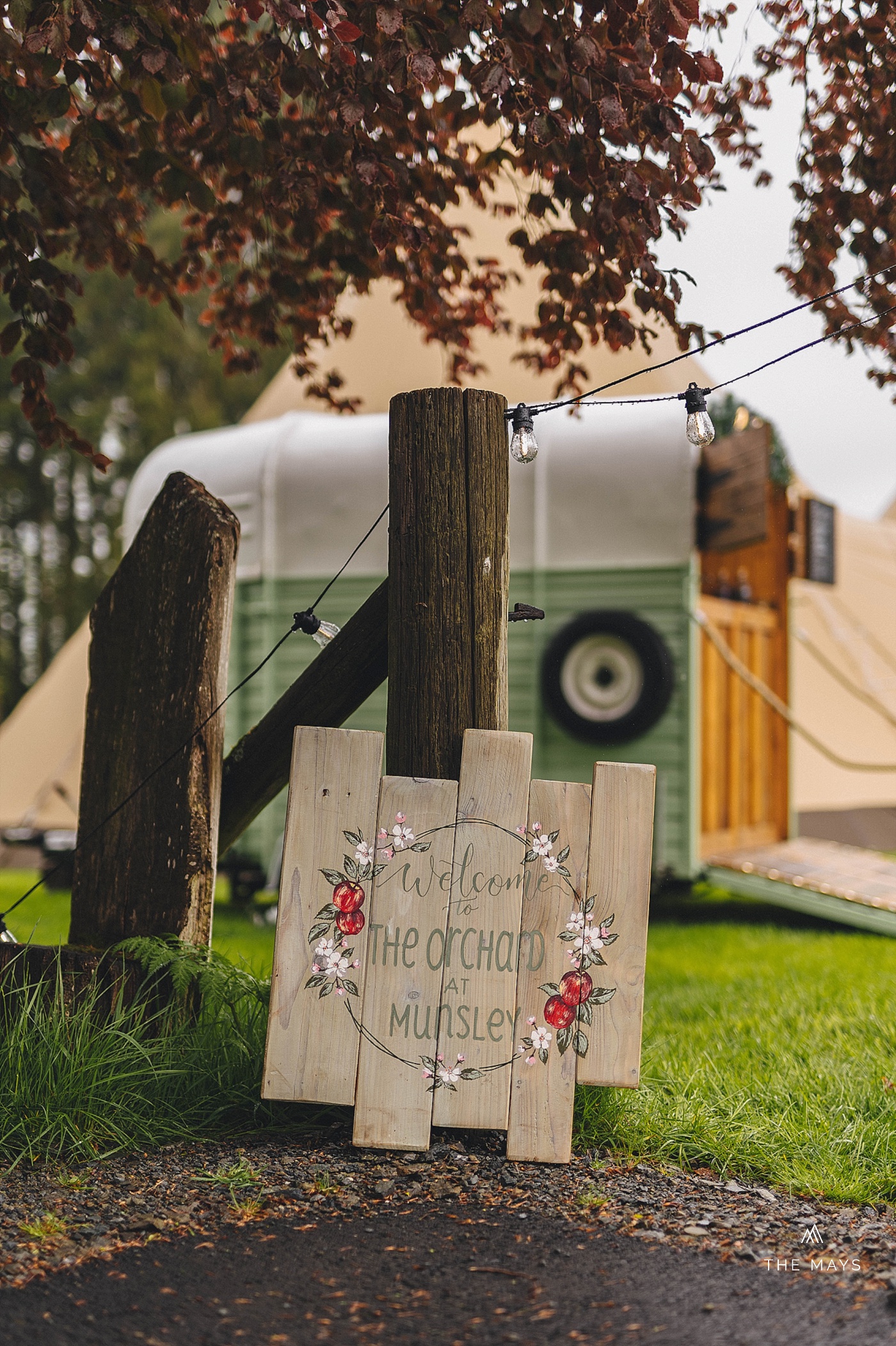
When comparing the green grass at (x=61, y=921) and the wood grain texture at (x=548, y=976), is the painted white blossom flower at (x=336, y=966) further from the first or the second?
the green grass at (x=61, y=921)

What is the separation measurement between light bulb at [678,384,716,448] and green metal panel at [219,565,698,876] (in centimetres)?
379

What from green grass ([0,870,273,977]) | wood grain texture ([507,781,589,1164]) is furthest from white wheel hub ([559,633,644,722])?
wood grain texture ([507,781,589,1164])

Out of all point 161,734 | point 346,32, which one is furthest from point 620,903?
point 346,32

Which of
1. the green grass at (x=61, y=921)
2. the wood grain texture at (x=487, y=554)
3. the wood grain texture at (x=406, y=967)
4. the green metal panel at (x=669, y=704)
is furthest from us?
the green metal panel at (x=669, y=704)

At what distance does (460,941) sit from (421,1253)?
0.67m

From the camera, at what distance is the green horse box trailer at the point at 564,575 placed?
6.46 m

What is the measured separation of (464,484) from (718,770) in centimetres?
492

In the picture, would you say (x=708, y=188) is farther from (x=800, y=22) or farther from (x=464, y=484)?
(x=464, y=484)

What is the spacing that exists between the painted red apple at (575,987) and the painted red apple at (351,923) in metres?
0.45

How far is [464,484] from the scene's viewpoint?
2.64 metres

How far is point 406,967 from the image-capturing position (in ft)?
8.18

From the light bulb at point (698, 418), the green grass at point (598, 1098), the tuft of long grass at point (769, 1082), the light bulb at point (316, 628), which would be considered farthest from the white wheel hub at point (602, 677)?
the light bulb at point (698, 418)

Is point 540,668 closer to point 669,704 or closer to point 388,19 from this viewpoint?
point 669,704

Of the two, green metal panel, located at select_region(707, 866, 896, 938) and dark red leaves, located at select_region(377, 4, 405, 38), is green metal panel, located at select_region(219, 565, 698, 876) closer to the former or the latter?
green metal panel, located at select_region(707, 866, 896, 938)
